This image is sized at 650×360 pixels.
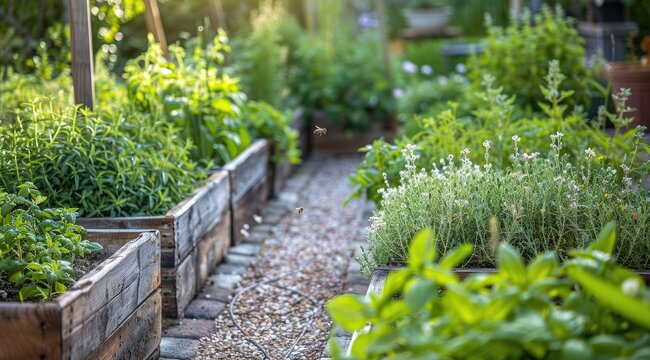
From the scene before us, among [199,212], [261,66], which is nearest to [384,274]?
[199,212]

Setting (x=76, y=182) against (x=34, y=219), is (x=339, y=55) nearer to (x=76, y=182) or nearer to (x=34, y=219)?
(x=76, y=182)

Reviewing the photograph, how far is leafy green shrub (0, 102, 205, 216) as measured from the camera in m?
2.88

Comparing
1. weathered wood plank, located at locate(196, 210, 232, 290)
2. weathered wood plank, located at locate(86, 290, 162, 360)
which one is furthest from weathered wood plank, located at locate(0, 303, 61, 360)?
weathered wood plank, located at locate(196, 210, 232, 290)

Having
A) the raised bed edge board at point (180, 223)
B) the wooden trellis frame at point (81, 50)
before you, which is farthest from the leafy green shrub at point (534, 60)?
the wooden trellis frame at point (81, 50)

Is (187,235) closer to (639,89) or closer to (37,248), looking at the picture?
(37,248)

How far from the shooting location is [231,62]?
6016 mm

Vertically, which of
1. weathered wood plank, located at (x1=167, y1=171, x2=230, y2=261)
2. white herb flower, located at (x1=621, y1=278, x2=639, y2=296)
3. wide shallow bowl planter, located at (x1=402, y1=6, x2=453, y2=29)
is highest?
wide shallow bowl planter, located at (x1=402, y1=6, x2=453, y2=29)

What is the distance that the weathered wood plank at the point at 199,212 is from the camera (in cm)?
307

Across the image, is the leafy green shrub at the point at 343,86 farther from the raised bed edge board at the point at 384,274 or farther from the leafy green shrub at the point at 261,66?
the raised bed edge board at the point at 384,274

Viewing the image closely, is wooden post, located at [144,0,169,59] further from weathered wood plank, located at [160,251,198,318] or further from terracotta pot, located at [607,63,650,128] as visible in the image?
terracotta pot, located at [607,63,650,128]

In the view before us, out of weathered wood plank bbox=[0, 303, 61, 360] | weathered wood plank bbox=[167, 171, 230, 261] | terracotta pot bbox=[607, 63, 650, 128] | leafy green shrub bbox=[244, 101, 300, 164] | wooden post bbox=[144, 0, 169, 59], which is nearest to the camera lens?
weathered wood plank bbox=[0, 303, 61, 360]

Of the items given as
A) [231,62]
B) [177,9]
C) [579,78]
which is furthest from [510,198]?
[177,9]

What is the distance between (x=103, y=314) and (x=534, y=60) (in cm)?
308

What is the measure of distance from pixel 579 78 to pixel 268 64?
7.50ft
